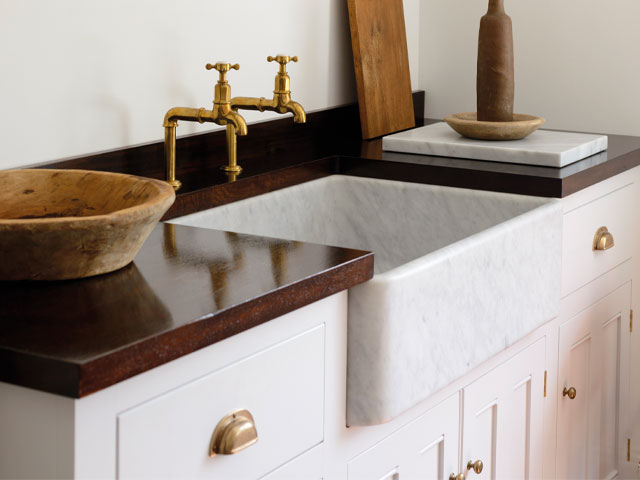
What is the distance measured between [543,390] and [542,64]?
93 cm

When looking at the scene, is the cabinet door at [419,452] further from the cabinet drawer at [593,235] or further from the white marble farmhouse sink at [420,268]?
the cabinet drawer at [593,235]

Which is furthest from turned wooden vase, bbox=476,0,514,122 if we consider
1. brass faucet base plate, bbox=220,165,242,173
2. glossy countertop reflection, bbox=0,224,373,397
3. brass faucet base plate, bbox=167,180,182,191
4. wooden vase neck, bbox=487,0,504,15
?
glossy countertop reflection, bbox=0,224,373,397

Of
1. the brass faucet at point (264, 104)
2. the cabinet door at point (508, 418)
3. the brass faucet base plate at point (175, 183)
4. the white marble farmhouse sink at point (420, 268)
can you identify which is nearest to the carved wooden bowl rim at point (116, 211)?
the white marble farmhouse sink at point (420, 268)

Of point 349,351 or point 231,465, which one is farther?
point 349,351

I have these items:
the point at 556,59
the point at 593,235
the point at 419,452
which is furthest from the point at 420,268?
the point at 556,59

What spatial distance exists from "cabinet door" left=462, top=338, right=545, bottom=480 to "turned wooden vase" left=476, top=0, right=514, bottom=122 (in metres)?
0.54

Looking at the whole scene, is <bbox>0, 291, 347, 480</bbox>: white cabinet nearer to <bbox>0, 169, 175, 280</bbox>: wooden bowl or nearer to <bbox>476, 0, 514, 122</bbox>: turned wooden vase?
<bbox>0, 169, 175, 280</bbox>: wooden bowl

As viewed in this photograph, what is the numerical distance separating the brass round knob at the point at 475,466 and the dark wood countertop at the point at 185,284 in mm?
519

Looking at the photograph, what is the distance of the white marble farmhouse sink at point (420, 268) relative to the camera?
1.21 metres

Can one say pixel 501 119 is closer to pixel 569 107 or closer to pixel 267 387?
pixel 569 107

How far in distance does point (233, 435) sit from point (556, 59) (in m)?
1.66

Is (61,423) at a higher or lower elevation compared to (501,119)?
lower

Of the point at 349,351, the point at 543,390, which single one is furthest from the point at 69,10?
the point at 543,390

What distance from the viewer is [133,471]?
87cm
